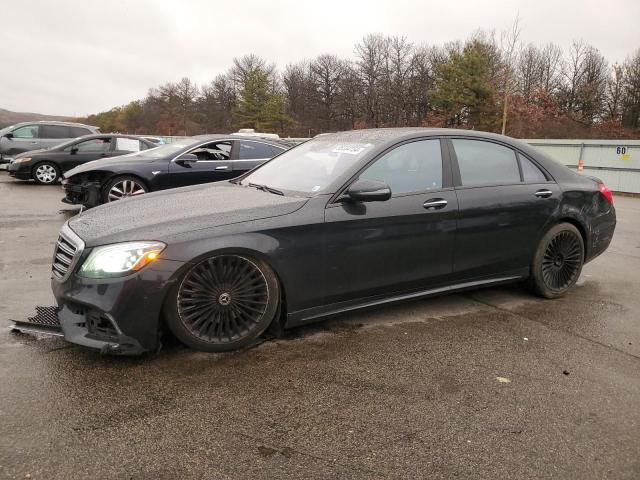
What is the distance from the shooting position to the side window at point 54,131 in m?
16.1

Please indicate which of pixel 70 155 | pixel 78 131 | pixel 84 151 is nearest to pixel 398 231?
pixel 84 151

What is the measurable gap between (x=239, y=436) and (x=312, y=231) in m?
1.44

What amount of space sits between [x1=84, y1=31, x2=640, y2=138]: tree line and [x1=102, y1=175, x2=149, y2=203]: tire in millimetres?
28919

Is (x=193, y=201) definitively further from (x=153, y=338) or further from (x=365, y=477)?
(x=365, y=477)

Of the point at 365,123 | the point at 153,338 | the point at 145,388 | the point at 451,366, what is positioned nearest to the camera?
the point at 145,388

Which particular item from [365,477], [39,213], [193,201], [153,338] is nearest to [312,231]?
[193,201]

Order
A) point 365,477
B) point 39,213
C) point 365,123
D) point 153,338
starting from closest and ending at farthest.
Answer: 1. point 365,477
2. point 153,338
3. point 39,213
4. point 365,123

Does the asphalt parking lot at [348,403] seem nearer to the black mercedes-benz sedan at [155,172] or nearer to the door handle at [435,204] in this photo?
the door handle at [435,204]

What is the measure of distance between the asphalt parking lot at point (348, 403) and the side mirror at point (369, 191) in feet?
3.32

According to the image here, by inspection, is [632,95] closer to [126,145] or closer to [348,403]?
[126,145]

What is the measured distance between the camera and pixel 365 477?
2.13 metres

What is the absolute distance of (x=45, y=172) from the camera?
1322cm

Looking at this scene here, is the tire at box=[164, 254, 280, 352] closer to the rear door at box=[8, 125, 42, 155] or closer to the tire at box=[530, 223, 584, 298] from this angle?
the tire at box=[530, 223, 584, 298]

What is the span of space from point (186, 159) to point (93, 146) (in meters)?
5.87
